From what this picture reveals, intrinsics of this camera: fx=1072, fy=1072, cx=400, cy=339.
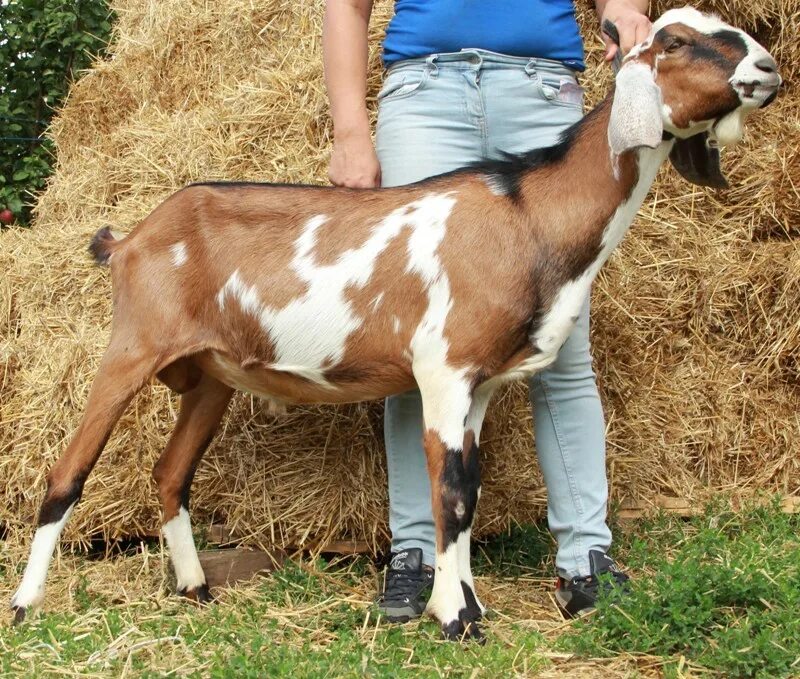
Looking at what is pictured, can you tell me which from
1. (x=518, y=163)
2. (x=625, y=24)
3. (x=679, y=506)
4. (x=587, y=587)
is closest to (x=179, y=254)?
(x=518, y=163)

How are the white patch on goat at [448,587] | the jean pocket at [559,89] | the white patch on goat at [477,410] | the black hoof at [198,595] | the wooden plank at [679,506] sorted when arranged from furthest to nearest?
1. the wooden plank at [679,506]
2. the black hoof at [198,595]
3. the jean pocket at [559,89]
4. the white patch on goat at [477,410]
5. the white patch on goat at [448,587]

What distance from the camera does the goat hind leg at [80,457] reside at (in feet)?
12.3

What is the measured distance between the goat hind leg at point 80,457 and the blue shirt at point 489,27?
154cm

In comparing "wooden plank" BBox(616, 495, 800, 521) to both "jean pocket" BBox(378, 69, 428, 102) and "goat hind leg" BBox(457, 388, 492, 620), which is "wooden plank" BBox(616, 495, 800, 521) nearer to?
"goat hind leg" BBox(457, 388, 492, 620)

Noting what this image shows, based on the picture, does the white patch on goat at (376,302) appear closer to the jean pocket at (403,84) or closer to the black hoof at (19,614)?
the jean pocket at (403,84)

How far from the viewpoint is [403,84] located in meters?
3.96

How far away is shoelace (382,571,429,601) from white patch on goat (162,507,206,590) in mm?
769

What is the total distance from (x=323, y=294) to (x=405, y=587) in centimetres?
114

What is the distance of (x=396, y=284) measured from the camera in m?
3.70

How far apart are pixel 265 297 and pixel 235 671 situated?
4.35 ft

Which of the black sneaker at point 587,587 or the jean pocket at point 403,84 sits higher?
the jean pocket at point 403,84

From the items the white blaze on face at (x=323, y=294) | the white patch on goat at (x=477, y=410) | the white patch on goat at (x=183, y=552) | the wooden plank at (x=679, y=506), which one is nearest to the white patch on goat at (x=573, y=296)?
the white patch on goat at (x=477, y=410)

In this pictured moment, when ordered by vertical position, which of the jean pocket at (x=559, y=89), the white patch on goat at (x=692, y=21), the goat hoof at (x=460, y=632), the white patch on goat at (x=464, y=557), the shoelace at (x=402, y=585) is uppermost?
the white patch on goat at (x=692, y=21)

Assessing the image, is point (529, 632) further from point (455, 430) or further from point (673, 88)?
point (673, 88)
